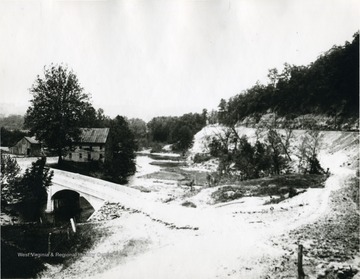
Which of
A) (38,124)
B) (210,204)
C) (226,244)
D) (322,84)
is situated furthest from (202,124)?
(226,244)

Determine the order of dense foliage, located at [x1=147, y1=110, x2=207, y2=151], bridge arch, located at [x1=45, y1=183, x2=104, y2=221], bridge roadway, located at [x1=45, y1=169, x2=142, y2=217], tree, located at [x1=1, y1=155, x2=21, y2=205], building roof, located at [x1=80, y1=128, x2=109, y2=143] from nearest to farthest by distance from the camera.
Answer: tree, located at [x1=1, y1=155, x2=21, y2=205]
bridge roadway, located at [x1=45, y1=169, x2=142, y2=217]
bridge arch, located at [x1=45, y1=183, x2=104, y2=221]
building roof, located at [x1=80, y1=128, x2=109, y2=143]
dense foliage, located at [x1=147, y1=110, x2=207, y2=151]

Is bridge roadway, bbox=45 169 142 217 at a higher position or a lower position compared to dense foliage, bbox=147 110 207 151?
lower

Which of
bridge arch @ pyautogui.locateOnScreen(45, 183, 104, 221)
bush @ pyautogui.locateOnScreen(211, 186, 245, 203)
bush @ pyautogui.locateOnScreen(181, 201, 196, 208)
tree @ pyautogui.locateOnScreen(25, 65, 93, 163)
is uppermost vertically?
tree @ pyautogui.locateOnScreen(25, 65, 93, 163)

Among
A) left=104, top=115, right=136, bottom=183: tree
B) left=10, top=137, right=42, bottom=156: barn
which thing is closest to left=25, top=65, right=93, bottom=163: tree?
left=10, top=137, right=42, bottom=156: barn

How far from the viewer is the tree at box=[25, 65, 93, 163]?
2800 cm

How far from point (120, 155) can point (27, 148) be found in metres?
11.9

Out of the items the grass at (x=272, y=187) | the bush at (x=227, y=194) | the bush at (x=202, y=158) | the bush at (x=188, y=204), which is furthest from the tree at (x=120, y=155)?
the bush at (x=188, y=204)

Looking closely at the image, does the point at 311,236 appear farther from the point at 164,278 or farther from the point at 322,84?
the point at 322,84

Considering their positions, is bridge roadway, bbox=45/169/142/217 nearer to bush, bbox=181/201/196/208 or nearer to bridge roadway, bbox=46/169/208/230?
bridge roadway, bbox=46/169/208/230

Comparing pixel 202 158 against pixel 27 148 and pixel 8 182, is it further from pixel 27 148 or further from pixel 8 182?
pixel 8 182

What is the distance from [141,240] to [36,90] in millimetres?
19628

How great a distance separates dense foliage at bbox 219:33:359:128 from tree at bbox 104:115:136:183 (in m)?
26.8

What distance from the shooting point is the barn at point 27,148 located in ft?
122

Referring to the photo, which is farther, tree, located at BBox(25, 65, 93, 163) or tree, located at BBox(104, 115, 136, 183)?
tree, located at BBox(104, 115, 136, 183)
